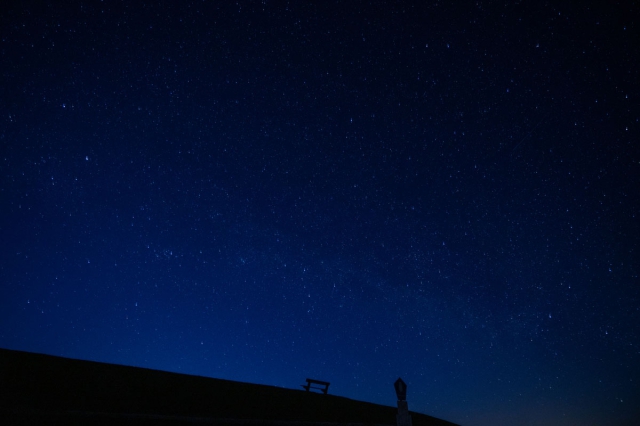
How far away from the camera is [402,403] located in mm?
7969

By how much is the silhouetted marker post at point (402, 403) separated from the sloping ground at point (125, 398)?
140 centimetres

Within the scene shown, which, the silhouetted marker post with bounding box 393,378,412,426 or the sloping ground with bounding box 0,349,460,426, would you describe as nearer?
the sloping ground with bounding box 0,349,460,426

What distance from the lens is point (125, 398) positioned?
5.42 meters

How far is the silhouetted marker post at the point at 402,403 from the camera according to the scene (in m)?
7.64

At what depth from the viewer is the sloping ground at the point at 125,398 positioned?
4.58 m

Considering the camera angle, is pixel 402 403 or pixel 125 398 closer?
pixel 125 398

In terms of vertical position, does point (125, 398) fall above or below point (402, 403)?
below

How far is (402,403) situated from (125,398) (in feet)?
18.6

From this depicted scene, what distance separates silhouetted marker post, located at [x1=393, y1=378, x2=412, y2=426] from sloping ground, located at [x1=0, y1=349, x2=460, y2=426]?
1402 mm

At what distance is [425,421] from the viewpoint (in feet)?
33.5

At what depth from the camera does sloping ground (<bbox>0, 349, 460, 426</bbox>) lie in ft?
15.0

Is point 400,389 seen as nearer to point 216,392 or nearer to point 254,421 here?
point 254,421

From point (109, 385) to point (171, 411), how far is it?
104 cm

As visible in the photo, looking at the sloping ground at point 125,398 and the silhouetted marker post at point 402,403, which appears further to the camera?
the silhouetted marker post at point 402,403
